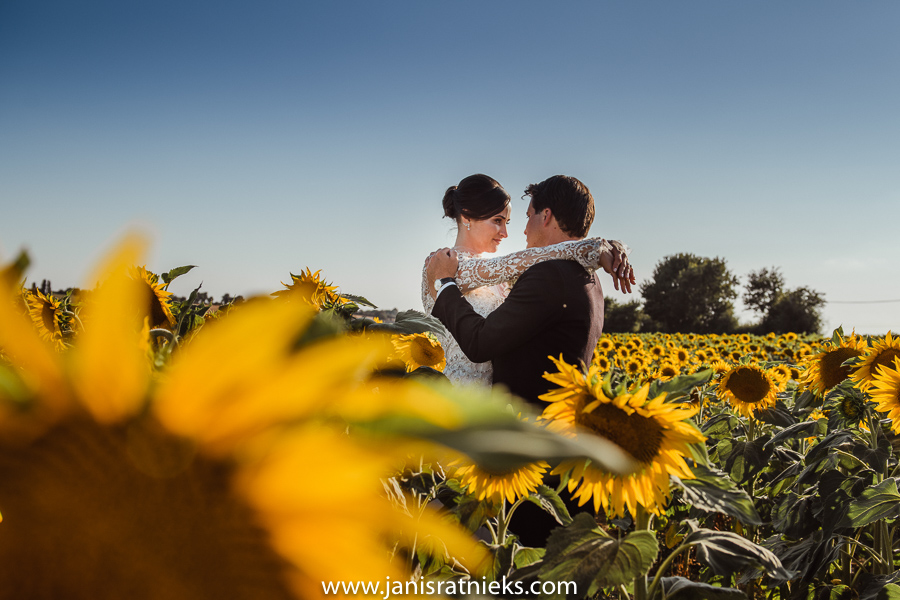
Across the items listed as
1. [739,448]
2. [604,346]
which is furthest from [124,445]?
[604,346]

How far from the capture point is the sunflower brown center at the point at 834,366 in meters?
2.70

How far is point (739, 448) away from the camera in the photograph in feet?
9.14

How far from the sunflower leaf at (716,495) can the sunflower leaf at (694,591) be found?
138 millimetres

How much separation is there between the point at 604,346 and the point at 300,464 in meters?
7.81

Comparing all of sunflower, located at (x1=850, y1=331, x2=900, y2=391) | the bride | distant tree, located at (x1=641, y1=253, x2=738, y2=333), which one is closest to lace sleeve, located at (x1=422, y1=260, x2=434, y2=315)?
the bride

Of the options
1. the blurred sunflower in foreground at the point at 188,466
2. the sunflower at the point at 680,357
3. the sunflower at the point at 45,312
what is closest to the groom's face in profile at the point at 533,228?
the sunflower at the point at 45,312

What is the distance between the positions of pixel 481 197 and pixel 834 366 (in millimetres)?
1947

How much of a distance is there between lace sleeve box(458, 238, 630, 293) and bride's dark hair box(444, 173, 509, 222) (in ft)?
1.61

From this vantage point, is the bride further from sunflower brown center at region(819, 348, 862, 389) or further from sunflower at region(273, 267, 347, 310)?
sunflower brown center at region(819, 348, 862, 389)

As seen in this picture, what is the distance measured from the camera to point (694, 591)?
44.4 inches

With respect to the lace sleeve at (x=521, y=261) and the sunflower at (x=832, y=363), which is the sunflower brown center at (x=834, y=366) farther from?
the lace sleeve at (x=521, y=261)

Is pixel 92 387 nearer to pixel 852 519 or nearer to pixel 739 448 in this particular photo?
pixel 852 519

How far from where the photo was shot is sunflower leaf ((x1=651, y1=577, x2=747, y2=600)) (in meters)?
1.07

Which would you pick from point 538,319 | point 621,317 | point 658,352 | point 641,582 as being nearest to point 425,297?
point 538,319
